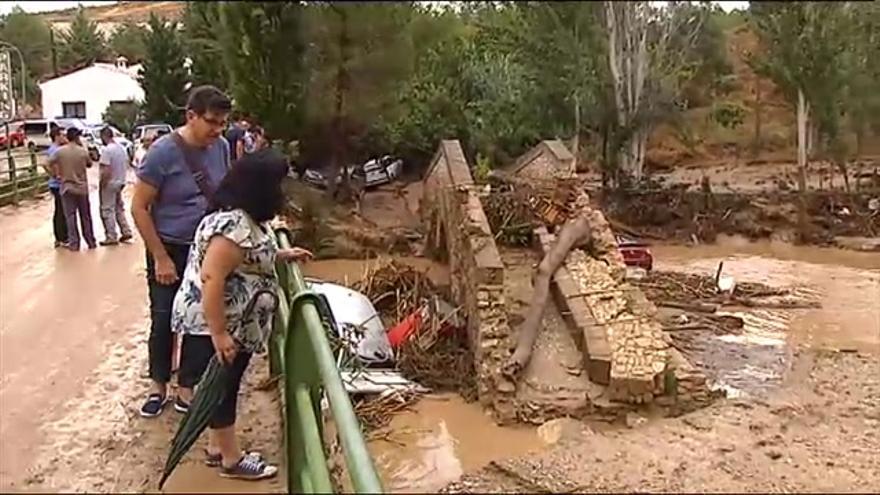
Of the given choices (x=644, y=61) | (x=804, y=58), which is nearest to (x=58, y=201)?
(x=804, y=58)

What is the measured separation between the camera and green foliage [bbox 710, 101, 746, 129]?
22.5 feet

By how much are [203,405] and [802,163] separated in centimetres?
1619

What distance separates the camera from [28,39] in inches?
349

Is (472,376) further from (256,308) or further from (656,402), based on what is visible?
(256,308)

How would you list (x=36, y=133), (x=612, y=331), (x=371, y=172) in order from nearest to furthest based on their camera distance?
(x=371, y=172) < (x=612, y=331) < (x=36, y=133)

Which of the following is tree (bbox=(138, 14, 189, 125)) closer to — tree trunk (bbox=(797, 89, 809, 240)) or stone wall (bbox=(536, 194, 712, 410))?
stone wall (bbox=(536, 194, 712, 410))

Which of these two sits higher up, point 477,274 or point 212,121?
point 212,121

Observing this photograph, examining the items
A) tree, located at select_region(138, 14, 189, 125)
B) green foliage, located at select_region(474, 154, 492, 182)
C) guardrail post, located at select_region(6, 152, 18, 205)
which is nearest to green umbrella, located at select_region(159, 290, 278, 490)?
tree, located at select_region(138, 14, 189, 125)

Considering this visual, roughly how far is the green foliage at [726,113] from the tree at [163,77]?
12.1 ft

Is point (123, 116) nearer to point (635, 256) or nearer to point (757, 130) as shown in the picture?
point (635, 256)

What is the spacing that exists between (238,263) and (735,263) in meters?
14.0

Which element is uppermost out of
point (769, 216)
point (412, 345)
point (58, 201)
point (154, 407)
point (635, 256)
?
point (58, 201)

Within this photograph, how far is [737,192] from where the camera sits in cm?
1967

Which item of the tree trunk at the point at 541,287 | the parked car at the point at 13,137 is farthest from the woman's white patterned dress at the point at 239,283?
the parked car at the point at 13,137
